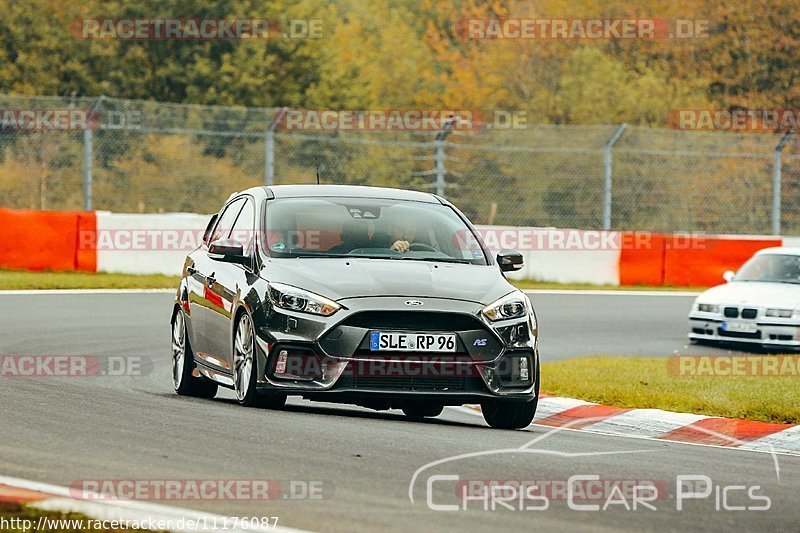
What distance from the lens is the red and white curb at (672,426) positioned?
10.4 meters

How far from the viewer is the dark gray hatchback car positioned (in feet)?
31.6

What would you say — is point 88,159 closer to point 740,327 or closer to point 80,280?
point 80,280

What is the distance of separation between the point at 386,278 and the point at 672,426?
2452 millimetres

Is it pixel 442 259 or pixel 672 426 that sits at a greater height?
pixel 442 259

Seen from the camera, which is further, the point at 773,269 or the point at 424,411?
the point at 773,269

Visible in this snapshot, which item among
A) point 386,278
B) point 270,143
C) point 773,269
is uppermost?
point 270,143

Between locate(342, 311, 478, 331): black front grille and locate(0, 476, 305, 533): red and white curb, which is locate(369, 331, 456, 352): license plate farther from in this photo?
locate(0, 476, 305, 533): red and white curb

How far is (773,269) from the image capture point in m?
20.1

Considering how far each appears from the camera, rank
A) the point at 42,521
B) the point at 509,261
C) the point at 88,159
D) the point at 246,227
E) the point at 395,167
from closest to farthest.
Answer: the point at 42,521, the point at 509,261, the point at 246,227, the point at 88,159, the point at 395,167

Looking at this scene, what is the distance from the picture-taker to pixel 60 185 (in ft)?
90.1

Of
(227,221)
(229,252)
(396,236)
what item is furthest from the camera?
(227,221)

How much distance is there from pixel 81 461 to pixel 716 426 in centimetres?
493

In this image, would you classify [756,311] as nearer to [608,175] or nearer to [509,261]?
[509,261]

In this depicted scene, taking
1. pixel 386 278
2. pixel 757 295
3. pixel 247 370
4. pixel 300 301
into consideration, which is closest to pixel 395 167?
pixel 757 295
